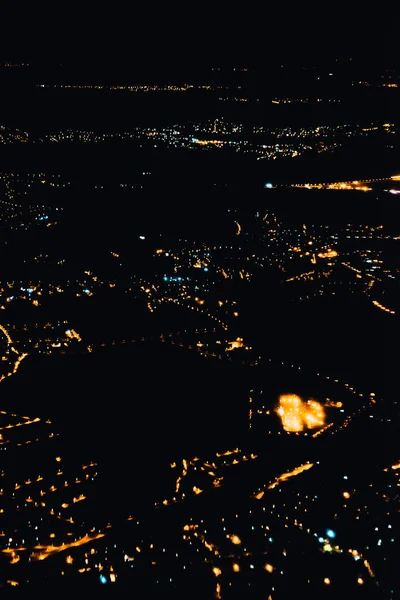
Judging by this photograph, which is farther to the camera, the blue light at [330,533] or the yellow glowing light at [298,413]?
the yellow glowing light at [298,413]

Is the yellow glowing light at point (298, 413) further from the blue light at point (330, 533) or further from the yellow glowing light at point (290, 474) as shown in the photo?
the blue light at point (330, 533)

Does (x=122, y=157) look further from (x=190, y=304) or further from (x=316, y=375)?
(x=316, y=375)

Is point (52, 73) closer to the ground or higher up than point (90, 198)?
higher up

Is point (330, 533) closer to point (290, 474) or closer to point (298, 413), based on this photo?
point (290, 474)

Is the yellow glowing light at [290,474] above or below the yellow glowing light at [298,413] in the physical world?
below

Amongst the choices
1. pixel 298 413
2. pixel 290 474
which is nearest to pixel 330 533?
pixel 290 474

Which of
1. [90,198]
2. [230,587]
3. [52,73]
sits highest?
[52,73]

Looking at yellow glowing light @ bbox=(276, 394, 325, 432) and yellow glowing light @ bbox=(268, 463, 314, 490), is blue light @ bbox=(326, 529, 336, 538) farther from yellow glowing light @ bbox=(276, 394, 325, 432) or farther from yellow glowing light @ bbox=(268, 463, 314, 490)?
yellow glowing light @ bbox=(276, 394, 325, 432)

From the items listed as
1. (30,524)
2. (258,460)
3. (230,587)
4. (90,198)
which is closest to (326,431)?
(258,460)

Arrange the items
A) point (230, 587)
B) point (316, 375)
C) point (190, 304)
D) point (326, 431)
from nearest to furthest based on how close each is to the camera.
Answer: point (230, 587) < point (326, 431) < point (316, 375) < point (190, 304)

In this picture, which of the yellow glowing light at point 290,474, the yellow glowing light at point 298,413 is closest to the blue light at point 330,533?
the yellow glowing light at point 290,474

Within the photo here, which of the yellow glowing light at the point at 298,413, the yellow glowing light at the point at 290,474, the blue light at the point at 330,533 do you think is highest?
the yellow glowing light at the point at 298,413
